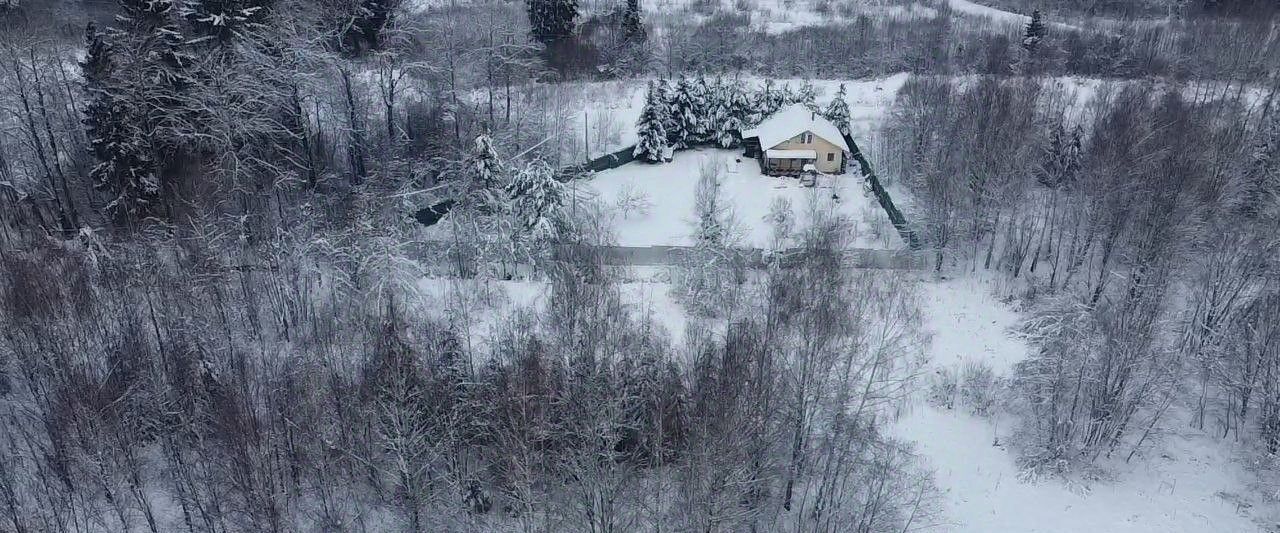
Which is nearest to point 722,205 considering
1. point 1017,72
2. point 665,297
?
point 665,297

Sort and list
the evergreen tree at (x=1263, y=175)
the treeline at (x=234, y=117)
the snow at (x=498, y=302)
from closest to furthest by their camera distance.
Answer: the snow at (x=498, y=302) < the treeline at (x=234, y=117) < the evergreen tree at (x=1263, y=175)

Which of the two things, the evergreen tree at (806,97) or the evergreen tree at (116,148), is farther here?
the evergreen tree at (806,97)

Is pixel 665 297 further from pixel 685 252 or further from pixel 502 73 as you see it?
pixel 502 73

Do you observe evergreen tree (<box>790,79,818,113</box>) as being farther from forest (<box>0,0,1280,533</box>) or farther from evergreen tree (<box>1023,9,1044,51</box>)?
evergreen tree (<box>1023,9,1044,51</box>)

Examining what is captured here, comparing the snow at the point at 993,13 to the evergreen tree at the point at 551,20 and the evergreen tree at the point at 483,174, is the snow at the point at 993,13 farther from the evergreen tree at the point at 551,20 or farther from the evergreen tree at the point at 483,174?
the evergreen tree at the point at 483,174

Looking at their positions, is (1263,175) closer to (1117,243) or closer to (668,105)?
(1117,243)

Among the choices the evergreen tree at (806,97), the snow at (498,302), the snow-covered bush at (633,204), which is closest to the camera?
the snow at (498,302)

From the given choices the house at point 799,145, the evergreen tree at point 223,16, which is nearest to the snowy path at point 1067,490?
the house at point 799,145
